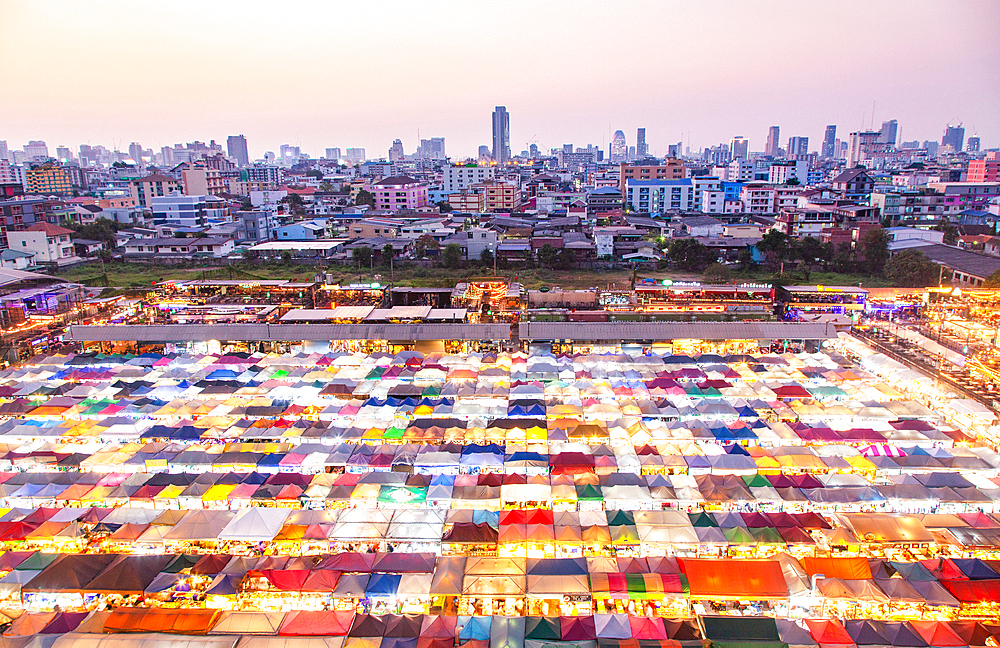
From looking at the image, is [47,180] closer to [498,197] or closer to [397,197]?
[397,197]

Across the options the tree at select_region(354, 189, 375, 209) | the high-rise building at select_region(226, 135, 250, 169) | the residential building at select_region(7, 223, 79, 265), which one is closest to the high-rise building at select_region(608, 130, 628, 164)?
the high-rise building at select_region(226, 135, 250, 169)

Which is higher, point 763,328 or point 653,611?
point 763,328

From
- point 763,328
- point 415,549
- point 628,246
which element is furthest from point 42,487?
point 628,246

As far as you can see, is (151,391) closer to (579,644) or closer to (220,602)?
(220,602)

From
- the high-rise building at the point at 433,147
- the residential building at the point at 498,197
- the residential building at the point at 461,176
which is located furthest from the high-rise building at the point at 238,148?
the residential building at the point at 498,197

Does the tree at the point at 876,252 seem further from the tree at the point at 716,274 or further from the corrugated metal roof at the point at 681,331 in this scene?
the corrugated metal roof at the point at 681,331

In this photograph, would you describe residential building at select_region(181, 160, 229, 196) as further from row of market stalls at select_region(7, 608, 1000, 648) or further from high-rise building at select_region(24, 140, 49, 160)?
high-rise building at select_region(24, 140, 49, 160)
